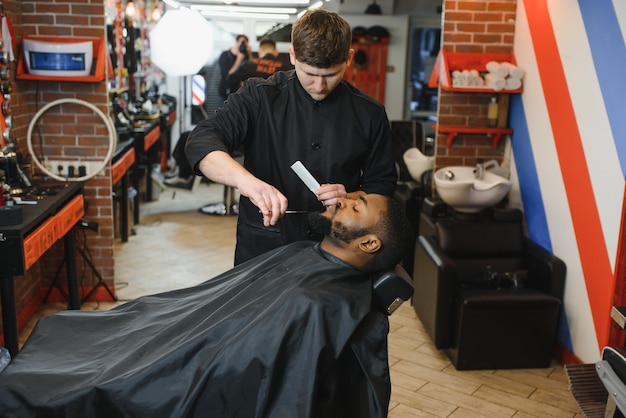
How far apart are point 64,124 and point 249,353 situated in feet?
8.04

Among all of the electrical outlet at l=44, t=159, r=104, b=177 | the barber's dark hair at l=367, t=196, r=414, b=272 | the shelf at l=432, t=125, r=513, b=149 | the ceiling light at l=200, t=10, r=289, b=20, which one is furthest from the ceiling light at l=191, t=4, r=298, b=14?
the barber's dark hair at l=367, t=196, r=414, b=272

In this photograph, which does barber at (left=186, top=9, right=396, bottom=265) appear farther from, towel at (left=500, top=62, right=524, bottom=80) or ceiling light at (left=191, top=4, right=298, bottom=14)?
ceiling light at (left=191, top=4, right=298, bottom=14)

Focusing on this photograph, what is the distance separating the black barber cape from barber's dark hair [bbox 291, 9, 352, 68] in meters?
0.55

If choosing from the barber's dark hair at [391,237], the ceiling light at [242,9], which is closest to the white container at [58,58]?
the barber's dark hair at [391,237]

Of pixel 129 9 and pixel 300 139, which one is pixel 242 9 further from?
pixel 300 139

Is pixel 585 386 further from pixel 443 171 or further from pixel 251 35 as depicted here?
pixel 251 35

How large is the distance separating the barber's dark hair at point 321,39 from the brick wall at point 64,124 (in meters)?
2.01

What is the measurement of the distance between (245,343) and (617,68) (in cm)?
194

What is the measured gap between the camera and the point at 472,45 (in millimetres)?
3600

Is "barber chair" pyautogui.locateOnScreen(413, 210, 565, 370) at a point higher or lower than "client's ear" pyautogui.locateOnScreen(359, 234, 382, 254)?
lower

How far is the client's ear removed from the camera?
160 cm

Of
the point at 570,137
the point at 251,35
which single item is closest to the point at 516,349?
the point at 570,137

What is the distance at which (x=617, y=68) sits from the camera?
8.57 feet

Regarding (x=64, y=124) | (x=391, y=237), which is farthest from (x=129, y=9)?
(x=391, y=237)
